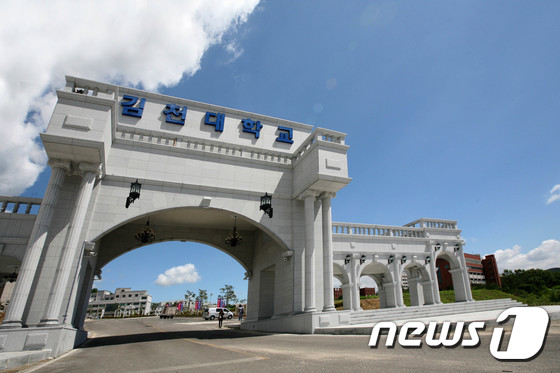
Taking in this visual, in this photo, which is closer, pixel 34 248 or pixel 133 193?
pixel 34 248

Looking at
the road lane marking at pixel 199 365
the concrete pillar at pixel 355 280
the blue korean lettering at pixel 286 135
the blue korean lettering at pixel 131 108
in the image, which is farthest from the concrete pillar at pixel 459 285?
the blue korean lettering at pixel 131 108

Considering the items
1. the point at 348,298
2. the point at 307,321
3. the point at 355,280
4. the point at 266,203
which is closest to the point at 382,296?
the point at 348,298

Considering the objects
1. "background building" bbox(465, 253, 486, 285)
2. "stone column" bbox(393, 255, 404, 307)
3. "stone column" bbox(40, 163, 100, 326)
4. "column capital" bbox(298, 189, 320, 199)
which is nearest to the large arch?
"column capital" bbox(298, 189, 320, 199)

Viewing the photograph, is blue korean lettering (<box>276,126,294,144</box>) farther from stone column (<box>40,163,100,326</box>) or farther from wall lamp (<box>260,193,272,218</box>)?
stone column (<box>40,163,100,326</box>)

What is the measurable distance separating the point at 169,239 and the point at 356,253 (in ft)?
51.4

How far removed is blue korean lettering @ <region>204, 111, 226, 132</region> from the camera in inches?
805

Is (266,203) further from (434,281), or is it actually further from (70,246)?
(434,281)

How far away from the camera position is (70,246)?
495 inches

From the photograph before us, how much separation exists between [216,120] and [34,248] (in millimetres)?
12334

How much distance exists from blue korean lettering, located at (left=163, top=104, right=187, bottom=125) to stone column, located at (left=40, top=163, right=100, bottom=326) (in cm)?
→ 685

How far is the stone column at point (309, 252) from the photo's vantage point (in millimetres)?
15852

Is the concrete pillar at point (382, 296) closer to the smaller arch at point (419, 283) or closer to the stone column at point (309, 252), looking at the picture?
the smaller arch at point (419, 283)

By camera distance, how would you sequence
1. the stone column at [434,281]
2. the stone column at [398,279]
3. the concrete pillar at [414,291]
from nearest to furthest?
1. the stone column at [398,279]
2. the stone column at [434,281]
3. the concrete pillar at [414,291]

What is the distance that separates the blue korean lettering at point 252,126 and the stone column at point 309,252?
649 centimetres
